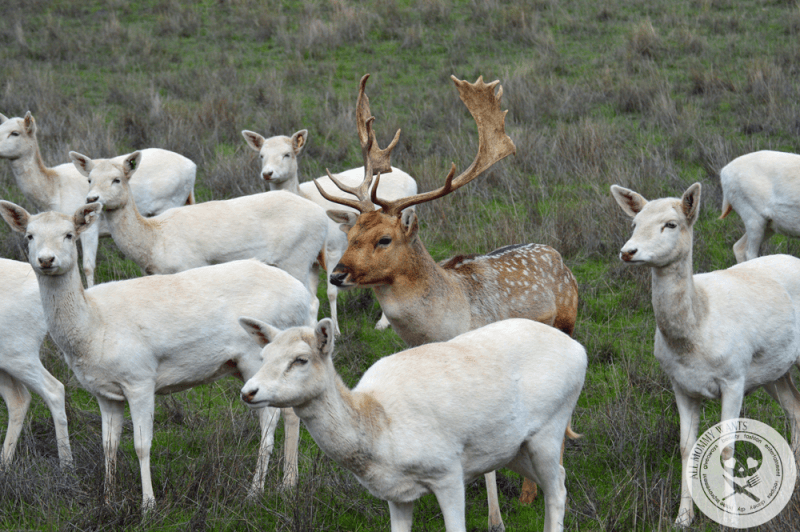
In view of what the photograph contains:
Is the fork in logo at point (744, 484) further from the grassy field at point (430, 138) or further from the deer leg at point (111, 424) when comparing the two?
the deer leg at point (111, 424)

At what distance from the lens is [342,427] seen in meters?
3.67

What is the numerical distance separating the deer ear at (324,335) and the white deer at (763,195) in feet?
18.6

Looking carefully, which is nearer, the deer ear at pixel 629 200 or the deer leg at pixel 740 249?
the deer ear at pixel 629 200

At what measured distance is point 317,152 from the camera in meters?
11.8

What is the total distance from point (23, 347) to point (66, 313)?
94cm

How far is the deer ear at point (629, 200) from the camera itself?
4.95 metres

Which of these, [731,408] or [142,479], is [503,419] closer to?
[731,408]

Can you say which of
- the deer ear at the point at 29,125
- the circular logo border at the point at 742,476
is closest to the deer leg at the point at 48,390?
the deer ear at the point at 29,125

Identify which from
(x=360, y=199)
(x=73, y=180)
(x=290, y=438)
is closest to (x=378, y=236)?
(x=360, y=199)

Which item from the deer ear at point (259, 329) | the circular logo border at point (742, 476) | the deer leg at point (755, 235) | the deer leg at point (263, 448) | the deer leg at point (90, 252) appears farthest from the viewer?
the deer leg at point (90, 252)

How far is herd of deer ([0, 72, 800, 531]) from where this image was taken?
3742 millimetres

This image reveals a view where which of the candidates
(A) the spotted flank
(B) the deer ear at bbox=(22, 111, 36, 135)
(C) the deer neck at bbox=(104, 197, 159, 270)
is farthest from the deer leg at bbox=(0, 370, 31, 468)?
(B) the deer ear at bbox=(22, 111, 36, 135)

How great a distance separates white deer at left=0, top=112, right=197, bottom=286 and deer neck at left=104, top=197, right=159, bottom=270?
3.65 ft

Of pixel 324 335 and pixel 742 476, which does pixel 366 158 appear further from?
pixel 742 476
